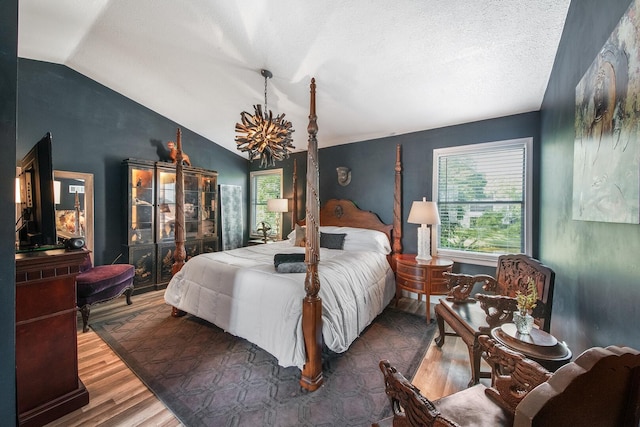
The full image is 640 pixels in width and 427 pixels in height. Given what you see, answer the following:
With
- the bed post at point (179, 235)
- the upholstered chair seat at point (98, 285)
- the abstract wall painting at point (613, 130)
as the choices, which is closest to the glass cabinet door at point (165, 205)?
the upholstered chair seat at point (98, 285)

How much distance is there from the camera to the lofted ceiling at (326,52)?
6.33 feet

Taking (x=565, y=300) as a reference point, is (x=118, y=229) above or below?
above

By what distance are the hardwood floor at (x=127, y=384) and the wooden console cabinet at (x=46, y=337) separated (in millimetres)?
124

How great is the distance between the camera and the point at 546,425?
596 mm

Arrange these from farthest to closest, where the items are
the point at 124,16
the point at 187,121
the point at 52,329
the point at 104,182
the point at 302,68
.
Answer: the point at 187,121, the point at 104,182, the point at 302,68, the point at 124,16, the point at 52,329

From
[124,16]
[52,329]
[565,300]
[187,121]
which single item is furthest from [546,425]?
[187,121]

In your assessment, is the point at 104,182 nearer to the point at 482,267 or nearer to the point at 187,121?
the point at 187,121

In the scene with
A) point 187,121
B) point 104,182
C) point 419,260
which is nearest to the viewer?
point 419,260

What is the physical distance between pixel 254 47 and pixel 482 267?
366 centimetres

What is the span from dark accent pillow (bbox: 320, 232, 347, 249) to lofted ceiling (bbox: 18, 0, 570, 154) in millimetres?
1693

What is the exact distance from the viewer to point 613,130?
1052mm

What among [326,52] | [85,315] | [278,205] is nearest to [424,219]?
[326,52]

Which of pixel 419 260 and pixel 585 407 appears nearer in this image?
pixel 585 407

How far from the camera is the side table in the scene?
4.15 ft
